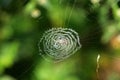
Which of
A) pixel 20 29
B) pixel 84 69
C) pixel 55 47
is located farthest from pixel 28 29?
pixel 84 69

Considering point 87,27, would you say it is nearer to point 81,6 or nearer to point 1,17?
point 81,6

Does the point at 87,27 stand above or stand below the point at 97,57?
above

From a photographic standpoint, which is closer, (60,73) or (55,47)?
(60,73)

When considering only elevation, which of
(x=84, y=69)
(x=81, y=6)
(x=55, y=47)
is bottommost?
(x=84, y=69)
